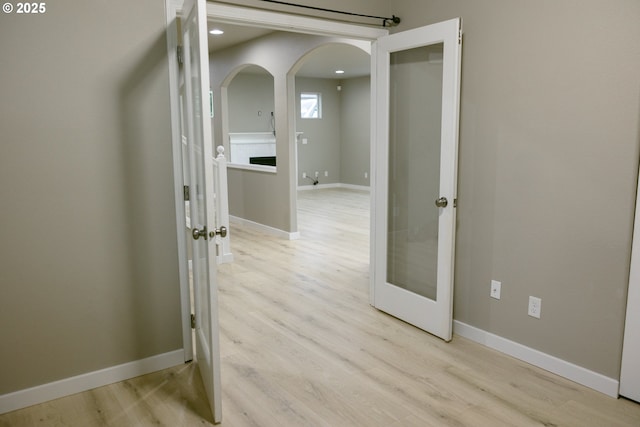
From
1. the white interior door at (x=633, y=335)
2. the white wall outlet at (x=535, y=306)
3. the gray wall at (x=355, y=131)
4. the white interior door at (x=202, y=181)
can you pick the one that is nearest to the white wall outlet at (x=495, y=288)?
the white wall outlet at (x=535, y=306)

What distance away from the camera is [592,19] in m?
2.40

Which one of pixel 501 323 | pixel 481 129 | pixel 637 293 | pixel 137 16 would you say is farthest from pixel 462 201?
pixel 137 16

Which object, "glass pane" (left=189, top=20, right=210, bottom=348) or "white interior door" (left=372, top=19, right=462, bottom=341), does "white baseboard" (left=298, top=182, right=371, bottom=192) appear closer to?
"white interior door" (left=372, top=19, right=462, bottom=341)

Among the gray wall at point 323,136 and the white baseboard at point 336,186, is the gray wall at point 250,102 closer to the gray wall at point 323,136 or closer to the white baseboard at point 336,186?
the gray wall at point 323,136

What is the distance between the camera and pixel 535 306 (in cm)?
281

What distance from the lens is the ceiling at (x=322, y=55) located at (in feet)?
19.8

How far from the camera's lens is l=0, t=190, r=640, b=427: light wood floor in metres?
2.33

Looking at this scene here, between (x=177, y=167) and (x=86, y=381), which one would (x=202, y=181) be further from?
(x=86, y=381)

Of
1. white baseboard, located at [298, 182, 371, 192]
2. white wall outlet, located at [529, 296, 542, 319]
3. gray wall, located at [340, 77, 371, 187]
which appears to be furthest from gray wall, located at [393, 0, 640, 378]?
white baseboard, located at [298, 182, 371, 192]

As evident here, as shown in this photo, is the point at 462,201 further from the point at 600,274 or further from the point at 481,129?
the point at 600,274

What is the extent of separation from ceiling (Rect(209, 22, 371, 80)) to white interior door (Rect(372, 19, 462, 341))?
2381mm

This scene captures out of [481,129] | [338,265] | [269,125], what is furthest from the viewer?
[269,125]

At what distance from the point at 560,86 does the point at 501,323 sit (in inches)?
56.9

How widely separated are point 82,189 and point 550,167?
2.51 m
